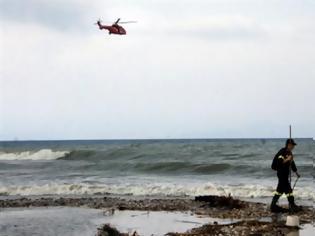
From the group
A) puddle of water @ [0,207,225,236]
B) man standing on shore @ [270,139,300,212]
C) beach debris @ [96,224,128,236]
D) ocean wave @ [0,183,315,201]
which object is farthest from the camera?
ocean wave @ [0,183,315,201]

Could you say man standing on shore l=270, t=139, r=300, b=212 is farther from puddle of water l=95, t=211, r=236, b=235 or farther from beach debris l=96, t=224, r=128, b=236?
beach debris l=96, t=224, r=128, b=236

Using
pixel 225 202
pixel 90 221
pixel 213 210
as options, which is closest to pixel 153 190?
pixel 225 202

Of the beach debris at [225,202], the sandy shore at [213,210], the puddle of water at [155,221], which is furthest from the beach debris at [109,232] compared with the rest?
the beach debris at [225,202]

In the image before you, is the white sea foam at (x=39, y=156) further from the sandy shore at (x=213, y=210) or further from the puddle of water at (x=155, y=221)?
the puddle of water at (x=155, y=221)

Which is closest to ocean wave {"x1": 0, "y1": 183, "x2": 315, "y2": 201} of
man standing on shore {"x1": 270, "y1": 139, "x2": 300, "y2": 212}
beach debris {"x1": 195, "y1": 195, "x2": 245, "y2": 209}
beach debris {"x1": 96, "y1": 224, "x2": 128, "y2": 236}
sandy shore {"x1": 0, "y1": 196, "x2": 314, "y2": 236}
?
sandy shore {"x1": 0, "y1": 196, "x2": 314, "y2": 236}

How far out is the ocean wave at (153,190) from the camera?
19734mm

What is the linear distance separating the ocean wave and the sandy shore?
243 centimetres

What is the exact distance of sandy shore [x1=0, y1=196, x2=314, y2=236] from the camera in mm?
11141

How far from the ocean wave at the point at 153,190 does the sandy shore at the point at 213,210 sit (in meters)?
2.43

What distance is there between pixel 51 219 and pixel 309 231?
6.39m

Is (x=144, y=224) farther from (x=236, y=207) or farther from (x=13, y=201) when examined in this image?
(x=13, y=201)

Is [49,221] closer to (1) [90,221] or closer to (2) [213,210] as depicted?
(1) [90,221]

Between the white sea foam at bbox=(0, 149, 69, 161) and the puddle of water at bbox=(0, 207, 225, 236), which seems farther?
the white sea foam at bbox=(0, 149, 69, 161)

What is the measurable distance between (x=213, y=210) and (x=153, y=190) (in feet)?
22.4
